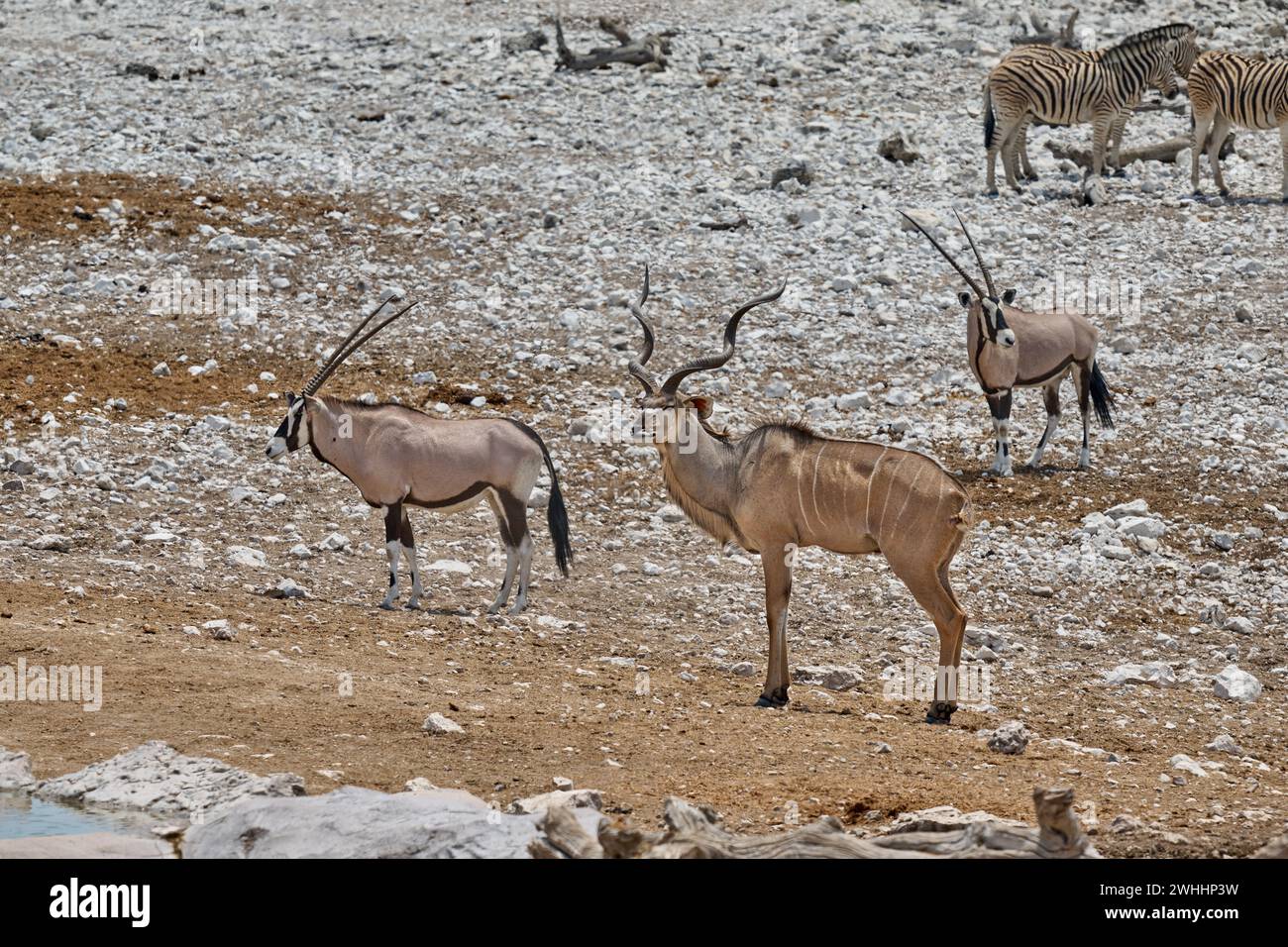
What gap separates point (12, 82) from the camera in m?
22.5

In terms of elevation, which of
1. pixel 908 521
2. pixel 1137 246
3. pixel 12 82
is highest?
pixel 12 82

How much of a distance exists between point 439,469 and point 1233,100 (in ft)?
42.0

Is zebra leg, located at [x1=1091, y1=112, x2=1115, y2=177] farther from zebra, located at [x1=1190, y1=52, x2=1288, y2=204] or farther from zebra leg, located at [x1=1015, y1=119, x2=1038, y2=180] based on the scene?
zebra, located at [x1=1190, y1=52, x2=1288, y2=204]

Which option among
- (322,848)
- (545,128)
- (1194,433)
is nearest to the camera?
(322,848)

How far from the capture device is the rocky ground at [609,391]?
8898mm

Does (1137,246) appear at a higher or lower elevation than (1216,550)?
higher

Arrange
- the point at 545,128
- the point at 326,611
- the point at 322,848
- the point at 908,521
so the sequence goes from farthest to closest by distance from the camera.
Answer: the point at 545,128, the point at 326,611, the point at 908,521, the point at 322,848

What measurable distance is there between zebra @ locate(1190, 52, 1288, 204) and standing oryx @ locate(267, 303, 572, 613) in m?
11.6

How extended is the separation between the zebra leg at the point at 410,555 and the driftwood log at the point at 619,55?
12.7m

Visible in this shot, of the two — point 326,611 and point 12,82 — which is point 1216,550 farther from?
point 12,82

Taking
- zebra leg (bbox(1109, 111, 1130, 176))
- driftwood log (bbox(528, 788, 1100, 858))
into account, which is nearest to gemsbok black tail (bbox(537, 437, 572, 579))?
driftwood log (bbox(528, 788, 1100, 858))
